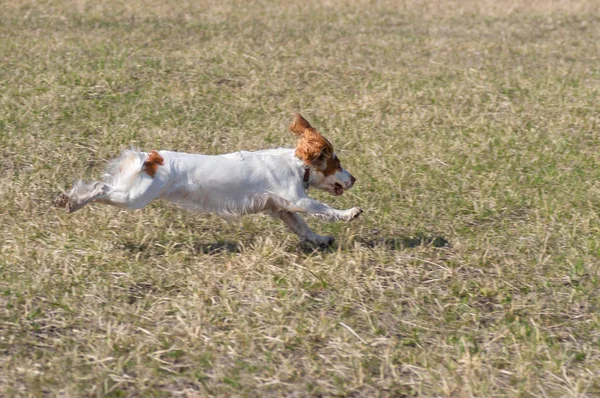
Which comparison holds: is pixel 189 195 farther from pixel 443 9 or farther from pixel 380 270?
pixel 443 9

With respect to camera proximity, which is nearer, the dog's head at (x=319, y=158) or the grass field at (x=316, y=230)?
the grass field at (x=316, y=230)

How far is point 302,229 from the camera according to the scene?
482 centimetres

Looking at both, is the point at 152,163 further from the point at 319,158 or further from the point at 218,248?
the point at 319,158

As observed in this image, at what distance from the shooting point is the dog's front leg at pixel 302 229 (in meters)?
4.81

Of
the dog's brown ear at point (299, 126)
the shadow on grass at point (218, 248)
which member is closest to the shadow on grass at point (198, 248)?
the shadow on grass at point (218, 248)

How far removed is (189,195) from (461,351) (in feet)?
5.39

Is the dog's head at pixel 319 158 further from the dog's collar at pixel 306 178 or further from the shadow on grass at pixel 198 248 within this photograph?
the shadow on grass at pixel 198 248


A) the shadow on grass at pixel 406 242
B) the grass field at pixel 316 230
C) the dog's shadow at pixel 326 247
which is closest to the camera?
the grass field at pixel 316 230

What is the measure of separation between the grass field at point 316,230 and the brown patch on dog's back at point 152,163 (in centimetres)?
45

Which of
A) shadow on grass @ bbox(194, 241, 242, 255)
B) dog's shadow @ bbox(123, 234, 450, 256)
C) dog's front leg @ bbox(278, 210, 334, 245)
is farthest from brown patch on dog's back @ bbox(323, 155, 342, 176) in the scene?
shadow on grass @ bbox(194, 241, 242, 255)

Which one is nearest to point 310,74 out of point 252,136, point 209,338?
point 252,136

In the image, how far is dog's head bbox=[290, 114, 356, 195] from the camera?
4.63 meters

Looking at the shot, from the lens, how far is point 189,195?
4.60m

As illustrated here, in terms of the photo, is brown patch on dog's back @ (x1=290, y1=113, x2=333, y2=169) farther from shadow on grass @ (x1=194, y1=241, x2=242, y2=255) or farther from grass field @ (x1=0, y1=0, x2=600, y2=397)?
shadow on grass @ (x1=194, y1=241, x2=242, y2=255)
